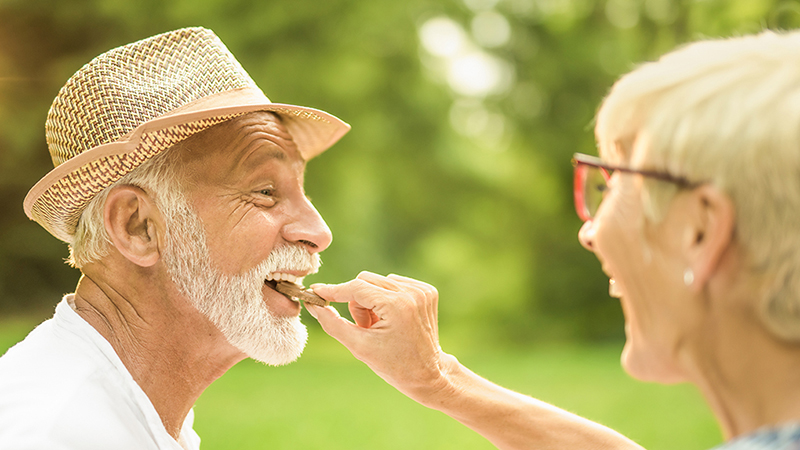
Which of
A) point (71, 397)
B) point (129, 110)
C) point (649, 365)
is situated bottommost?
point (71, 397)

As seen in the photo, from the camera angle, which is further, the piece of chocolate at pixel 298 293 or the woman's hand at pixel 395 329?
the piece of chocolate at pixel 298 293

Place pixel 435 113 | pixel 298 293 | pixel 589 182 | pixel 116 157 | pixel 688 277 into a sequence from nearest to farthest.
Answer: pixel 688 277
pixel 589 182
pixel 116 157
pixel 298 293
pixel 435 113

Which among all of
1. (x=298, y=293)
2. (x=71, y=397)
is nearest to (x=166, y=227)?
(x=298, y=293)

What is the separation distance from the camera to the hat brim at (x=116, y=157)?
7.19ft

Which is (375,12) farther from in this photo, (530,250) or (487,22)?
(530,250)

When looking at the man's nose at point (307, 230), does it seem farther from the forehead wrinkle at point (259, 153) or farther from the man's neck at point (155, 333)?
the man's neck at point (155, 333)

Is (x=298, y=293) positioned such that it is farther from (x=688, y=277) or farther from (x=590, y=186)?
(x=688, y=277)

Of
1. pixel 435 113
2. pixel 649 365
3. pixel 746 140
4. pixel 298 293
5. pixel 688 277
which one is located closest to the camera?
pixel 746 140

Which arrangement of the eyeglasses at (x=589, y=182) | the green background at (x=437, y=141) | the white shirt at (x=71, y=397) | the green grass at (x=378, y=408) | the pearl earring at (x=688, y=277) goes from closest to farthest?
the pearl earring at (x=688, y=277)
the eyeglasses at (x=589, y=182)
the white shirt at (x=71, y=397)
the green grass at (x=378, y=408)
the green background at (x=437, y=141)

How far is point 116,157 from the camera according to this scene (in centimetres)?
226

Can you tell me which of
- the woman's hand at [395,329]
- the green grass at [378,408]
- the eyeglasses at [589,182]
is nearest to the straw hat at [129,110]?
the woman's hand at [395,329]

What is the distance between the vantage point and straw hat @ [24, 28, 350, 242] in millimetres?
2250

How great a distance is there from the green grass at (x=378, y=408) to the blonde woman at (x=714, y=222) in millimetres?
6132

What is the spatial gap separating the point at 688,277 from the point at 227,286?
163 centimetres
